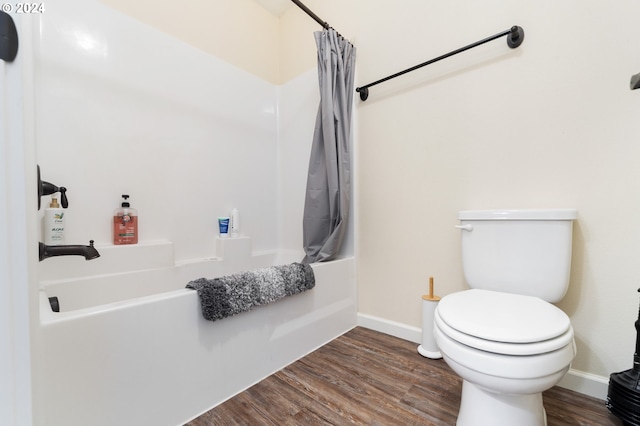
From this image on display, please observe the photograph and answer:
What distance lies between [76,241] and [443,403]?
1.79m

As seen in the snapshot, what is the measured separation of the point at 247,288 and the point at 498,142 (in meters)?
1.33

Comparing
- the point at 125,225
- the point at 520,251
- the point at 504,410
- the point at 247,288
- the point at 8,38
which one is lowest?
the point at 504,410

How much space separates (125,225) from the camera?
1.46 metres

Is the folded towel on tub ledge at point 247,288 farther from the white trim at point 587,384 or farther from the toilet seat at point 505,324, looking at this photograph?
the white trim at point 587,384

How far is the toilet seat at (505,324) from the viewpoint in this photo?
72 cm

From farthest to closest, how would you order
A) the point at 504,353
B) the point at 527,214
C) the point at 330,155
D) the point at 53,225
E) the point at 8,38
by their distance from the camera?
the point at 330,155 < the point at 53,225 < the point at 527,214 < the point at 504,353 < the point at 8,38

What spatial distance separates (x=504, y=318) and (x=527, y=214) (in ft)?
1.63

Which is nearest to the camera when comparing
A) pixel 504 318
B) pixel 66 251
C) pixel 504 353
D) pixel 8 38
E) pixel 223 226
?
pixel 8 38

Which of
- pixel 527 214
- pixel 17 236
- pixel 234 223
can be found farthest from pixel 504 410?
pixel 234 223

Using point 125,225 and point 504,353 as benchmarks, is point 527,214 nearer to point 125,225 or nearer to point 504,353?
point 504,353

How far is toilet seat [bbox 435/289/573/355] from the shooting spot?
0.72m

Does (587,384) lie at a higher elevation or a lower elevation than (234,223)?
lower

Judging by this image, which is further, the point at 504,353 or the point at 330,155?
the point at 330,155

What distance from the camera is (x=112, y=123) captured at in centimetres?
146
